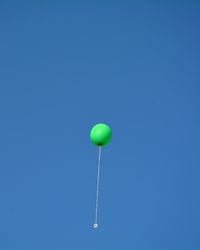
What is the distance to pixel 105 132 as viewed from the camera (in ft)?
16.0

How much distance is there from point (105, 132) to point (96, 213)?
136cm

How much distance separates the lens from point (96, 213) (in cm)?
596

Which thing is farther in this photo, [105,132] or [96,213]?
[96,213]
